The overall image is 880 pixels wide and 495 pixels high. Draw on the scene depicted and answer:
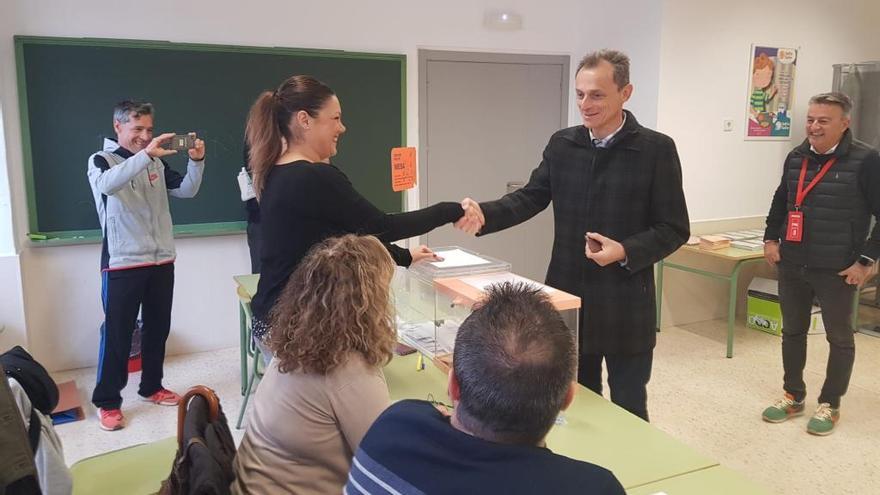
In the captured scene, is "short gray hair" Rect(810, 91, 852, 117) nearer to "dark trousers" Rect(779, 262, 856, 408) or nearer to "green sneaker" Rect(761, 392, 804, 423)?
"dark trousers" Rect(779, 262, 856, 408)

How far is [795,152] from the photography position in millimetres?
3383

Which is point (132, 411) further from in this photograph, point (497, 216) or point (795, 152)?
point (795, 152)

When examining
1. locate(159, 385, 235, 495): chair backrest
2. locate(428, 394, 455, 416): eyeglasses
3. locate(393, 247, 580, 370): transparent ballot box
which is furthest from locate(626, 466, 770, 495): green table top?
locate(159, 385, 235, 495): chair backrest

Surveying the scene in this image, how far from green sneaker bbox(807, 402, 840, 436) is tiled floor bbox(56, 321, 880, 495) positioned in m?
0.05

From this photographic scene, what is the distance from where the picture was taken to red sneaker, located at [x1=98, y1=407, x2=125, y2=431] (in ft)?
10.7

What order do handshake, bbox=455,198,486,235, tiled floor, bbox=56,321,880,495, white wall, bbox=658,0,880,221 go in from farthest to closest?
white wall, bbox=658,0,880,221, tiled floor, bbox=56,321,880,495, handshake, bbox=455,198,486,235

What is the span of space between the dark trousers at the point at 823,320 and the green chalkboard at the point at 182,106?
100 inches

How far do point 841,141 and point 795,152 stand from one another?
24 cm

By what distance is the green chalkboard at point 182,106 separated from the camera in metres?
3.71

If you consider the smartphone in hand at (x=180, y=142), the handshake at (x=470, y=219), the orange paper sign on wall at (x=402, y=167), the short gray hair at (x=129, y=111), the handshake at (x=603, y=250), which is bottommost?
the handshake at (x=603, y=250)

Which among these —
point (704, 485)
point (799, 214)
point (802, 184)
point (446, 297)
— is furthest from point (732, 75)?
point (704, 485)

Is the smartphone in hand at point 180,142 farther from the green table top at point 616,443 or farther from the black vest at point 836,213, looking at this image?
the black vest at point 836,213

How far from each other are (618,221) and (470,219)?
496 mm

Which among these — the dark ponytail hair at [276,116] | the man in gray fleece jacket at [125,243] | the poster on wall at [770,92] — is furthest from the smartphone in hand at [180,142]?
the poster on wall at [770,92]
